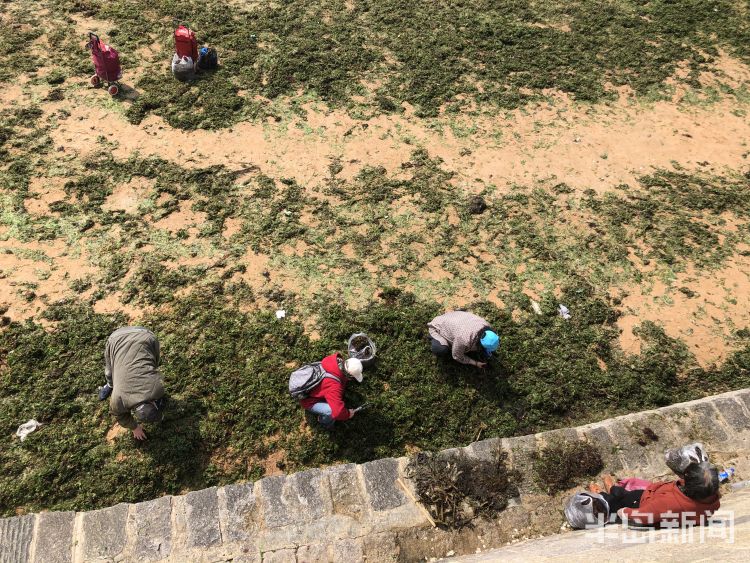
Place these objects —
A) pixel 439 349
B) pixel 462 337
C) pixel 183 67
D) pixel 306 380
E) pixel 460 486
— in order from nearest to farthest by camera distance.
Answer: pixel 460 486 < pixel 306 380 < pixel 462 337 < pixel 439 349 < pixel 183 67

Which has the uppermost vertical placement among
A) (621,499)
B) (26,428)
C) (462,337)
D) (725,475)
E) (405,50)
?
(405,50)

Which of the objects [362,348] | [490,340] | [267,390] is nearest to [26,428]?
[267,390]

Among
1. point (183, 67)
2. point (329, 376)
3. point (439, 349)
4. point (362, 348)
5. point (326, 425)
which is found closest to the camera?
point (329, 376)

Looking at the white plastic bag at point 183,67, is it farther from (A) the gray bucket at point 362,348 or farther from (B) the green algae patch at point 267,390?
(A) the gray bucket at point 362,348

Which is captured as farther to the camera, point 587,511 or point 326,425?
point 326,425

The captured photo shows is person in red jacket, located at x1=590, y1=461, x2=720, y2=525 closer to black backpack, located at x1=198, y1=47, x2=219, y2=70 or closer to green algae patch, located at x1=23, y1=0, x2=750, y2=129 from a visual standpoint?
green algae patch, located at x1=23, y1=0, x2=750, y2=129

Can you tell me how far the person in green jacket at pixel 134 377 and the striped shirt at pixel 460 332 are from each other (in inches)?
105

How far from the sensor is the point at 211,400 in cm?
486

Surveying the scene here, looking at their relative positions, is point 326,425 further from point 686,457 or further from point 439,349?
point 686,457

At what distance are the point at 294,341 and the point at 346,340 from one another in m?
0.55

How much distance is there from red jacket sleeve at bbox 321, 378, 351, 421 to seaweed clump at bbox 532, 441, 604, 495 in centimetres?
179

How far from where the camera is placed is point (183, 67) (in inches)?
297

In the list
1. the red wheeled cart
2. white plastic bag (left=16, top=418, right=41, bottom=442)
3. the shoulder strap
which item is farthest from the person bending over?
the red wheeled cart

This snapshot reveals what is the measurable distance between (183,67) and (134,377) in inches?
212
